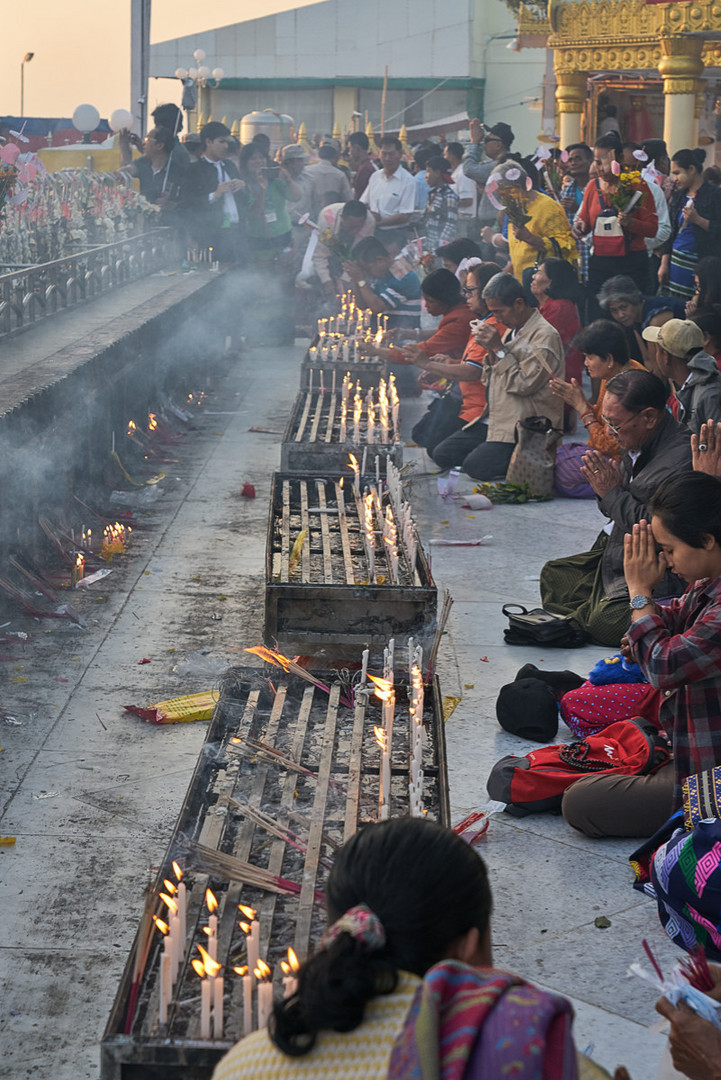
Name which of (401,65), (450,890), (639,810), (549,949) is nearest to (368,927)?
(450,890)

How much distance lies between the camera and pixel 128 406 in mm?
9695

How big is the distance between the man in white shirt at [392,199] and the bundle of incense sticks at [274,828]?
1235 cm

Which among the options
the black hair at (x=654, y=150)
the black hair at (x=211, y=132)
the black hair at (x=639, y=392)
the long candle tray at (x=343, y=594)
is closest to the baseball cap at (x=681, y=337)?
the black hair at (x=639, y=392)

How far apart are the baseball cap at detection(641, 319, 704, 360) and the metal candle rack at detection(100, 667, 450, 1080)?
2.43m

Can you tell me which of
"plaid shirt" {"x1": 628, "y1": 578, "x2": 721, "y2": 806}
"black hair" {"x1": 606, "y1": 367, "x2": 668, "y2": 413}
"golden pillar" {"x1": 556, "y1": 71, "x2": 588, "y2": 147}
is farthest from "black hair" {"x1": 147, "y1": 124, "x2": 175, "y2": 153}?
"plaid shirt" {"x1": 628, "y1": 578, "x2": 721, "y2": 806}

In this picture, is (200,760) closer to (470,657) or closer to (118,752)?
(118,752)

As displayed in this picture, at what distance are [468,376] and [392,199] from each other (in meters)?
6.90

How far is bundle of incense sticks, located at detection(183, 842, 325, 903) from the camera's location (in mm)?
3018

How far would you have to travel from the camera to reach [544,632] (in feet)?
18.6

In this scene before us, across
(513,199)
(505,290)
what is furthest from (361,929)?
(513,199)

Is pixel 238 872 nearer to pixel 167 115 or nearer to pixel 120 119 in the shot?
pixel 167 115

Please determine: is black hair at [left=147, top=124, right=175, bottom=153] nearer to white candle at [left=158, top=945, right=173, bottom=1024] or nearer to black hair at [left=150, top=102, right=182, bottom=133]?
black hair at [left=150, top=102, right=182, bottom=133]

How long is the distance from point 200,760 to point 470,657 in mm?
2244

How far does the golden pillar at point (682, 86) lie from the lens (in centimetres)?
1559
